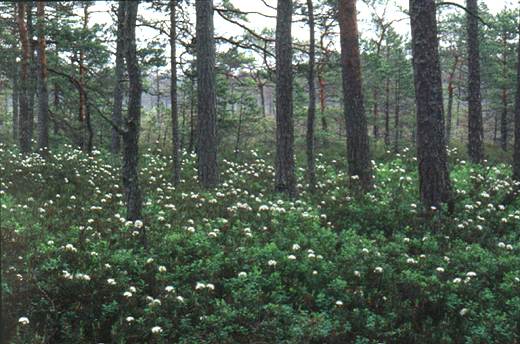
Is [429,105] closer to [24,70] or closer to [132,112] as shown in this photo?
[132,112]

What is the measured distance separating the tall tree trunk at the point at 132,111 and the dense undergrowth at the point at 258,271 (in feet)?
2.76

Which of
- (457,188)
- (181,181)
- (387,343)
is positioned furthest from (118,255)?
(457,188)

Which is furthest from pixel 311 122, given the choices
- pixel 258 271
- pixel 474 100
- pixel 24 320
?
pixel 24 320

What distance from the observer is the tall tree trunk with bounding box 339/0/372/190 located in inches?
514

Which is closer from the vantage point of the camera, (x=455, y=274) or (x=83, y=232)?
(x=455, y=274)

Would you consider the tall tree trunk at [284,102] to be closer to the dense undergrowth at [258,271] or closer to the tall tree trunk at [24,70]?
the dense undergrowth at [258,271]

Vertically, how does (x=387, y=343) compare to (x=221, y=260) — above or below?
below

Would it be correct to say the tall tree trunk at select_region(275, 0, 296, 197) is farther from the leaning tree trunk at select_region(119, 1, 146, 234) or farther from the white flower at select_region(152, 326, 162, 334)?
the white flower at select_region(152, 326, 162, 334)

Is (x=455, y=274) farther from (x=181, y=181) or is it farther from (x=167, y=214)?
(x=181, y=181)

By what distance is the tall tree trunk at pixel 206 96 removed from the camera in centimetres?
1291

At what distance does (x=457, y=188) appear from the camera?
12602mm

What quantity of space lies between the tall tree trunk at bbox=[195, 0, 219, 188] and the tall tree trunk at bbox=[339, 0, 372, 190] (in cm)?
361

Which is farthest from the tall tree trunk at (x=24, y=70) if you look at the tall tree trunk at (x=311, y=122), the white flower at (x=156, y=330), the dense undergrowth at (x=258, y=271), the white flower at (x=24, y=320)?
the white flower at (x=156, y=330)

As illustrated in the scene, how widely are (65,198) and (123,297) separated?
5.56 metres
